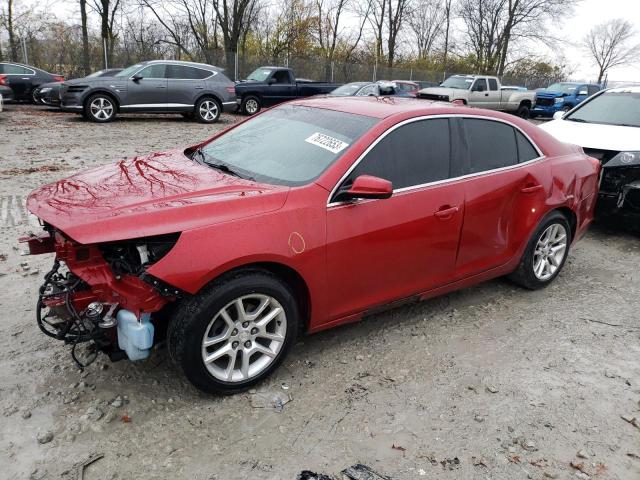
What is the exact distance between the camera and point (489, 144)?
4.02 meters

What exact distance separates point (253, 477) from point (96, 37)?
86.3 ft

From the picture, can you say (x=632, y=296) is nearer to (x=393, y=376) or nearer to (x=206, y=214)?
(x=393, y=376)

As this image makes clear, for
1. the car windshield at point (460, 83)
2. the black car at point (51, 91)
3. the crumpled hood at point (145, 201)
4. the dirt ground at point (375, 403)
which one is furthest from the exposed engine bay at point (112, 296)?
the car windshield at point (460, 83)

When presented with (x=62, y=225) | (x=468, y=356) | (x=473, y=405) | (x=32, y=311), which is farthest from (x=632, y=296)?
(x=32, y=311)

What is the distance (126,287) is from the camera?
2.71 m

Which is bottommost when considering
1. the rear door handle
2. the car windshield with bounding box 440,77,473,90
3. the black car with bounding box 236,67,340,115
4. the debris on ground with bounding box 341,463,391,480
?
the debris on ground with bounding box 341,463,391,480

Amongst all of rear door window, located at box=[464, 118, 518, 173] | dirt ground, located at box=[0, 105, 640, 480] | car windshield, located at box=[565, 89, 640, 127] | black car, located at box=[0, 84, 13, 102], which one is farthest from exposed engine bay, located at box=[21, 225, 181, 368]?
black car, located at box=[0, 84, 13, 102]

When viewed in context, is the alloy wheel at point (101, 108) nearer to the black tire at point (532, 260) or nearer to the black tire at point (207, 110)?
the black tire at point (207, 110)

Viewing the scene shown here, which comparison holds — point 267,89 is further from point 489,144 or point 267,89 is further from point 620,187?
point 489,144

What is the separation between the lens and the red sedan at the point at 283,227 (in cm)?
271

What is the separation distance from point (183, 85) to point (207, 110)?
92 centimetres

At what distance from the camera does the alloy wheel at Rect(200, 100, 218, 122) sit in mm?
14760

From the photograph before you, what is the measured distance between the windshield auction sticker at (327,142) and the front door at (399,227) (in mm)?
180

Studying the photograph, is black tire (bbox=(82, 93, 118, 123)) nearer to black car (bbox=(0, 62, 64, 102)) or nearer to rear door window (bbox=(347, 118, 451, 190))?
black car (bbox=(0, 62, 64, 102))
